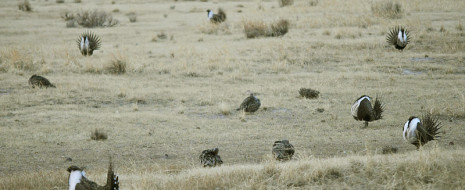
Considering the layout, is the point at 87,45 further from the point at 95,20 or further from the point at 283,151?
the point at 283,151

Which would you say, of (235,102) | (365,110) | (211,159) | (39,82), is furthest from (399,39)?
(211,159)

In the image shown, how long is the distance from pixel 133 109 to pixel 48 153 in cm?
336

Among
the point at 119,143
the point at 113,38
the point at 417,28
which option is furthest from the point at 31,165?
the point at 417,28

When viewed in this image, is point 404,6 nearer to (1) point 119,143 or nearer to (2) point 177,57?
(2) point 177,57

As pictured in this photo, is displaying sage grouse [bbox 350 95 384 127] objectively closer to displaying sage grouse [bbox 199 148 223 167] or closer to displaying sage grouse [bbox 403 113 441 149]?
displaying sage grouse [bbox 403 113 441 149]

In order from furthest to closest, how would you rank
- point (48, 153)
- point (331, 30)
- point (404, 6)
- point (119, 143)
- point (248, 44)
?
point (404, 6)
point (331, 30)
point (248, 44)
point (119, 143)
point (48, 153)

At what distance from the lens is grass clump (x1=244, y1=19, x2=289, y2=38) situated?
70.9ft

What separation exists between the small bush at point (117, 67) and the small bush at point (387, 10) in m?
11.9

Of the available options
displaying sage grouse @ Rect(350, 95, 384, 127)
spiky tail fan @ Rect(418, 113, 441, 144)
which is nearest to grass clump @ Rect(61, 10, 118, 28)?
displaying sage grouse @ Rect(350, 95, 384, 127)

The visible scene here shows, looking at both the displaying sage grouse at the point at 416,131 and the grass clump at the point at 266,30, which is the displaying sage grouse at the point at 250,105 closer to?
the displaying sage grouse at the point at 416,131

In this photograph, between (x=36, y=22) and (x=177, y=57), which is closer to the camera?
(x=177, y=57)

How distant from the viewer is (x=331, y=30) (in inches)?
859

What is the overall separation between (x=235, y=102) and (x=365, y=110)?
143 inches

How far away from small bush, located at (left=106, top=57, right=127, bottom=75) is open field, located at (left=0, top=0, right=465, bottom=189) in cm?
8
